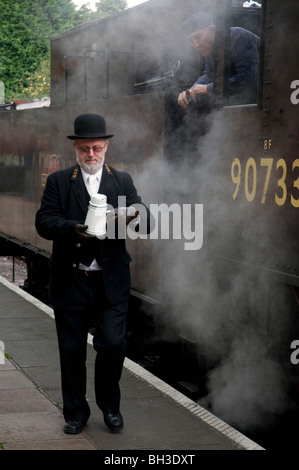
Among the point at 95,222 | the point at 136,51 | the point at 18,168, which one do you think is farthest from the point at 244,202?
the point at 18,168

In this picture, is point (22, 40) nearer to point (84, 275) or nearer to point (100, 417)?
point (100, 417)

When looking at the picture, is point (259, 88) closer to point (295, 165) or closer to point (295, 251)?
point (295, 165)

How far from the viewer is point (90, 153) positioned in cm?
414

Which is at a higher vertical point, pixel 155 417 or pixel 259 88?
pixel 259 88

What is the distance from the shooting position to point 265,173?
4293 mm

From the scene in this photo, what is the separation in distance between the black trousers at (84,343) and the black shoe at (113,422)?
0.09 ft

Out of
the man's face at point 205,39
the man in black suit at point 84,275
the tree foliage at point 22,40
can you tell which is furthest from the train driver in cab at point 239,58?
the tree foliage at point 22,40

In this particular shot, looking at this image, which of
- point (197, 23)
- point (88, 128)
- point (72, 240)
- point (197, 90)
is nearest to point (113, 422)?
point (72, 240)

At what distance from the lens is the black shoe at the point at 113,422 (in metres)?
4.30

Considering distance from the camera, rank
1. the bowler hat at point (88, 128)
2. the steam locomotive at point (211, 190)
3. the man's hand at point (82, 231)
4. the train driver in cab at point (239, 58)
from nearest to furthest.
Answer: the man's hand at point (82, 231) < the bowler hat at point (88, 128) < the steam locomotive at point (211, 190) < the train driver in cab at point (239, 58)

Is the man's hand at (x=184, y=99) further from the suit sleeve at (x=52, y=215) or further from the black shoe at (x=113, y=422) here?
the black shoe at (x=113, y=422)

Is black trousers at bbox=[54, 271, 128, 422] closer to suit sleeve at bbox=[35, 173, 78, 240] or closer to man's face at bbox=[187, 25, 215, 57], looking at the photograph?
suit sleeve at bbox=[35, 173, 78, 240]

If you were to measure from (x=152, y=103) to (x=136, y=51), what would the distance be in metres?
1.09

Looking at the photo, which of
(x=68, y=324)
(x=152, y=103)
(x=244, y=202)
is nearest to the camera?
(x=68, y=324)
